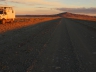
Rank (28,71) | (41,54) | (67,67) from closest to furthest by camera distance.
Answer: (28,71)
(67,67)
(41,54)

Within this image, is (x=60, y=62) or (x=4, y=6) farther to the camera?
(x=4, y=6)

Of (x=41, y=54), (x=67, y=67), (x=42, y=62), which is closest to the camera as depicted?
(x=67, y=67)

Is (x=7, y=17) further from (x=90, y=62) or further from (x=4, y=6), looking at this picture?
(x=90, y=62)

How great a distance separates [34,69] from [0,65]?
158 centimetres

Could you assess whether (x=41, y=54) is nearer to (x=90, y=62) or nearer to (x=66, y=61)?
(x=66, y=61)

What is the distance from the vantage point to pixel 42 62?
10.1 m

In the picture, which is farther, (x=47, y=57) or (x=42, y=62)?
(x=47, y=57)

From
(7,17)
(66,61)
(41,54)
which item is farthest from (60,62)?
(7,17)

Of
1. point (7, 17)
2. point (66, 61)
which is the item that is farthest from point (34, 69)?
point (7, 17)

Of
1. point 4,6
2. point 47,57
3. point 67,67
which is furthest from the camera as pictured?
point 4,6

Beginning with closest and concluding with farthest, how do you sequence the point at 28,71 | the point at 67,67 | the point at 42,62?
the point at 28,71 → the point at 67,67 → the point at 42,62

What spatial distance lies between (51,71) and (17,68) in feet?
4.66

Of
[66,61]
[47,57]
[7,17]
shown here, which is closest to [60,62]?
[66,61]

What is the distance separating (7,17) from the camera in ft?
135
